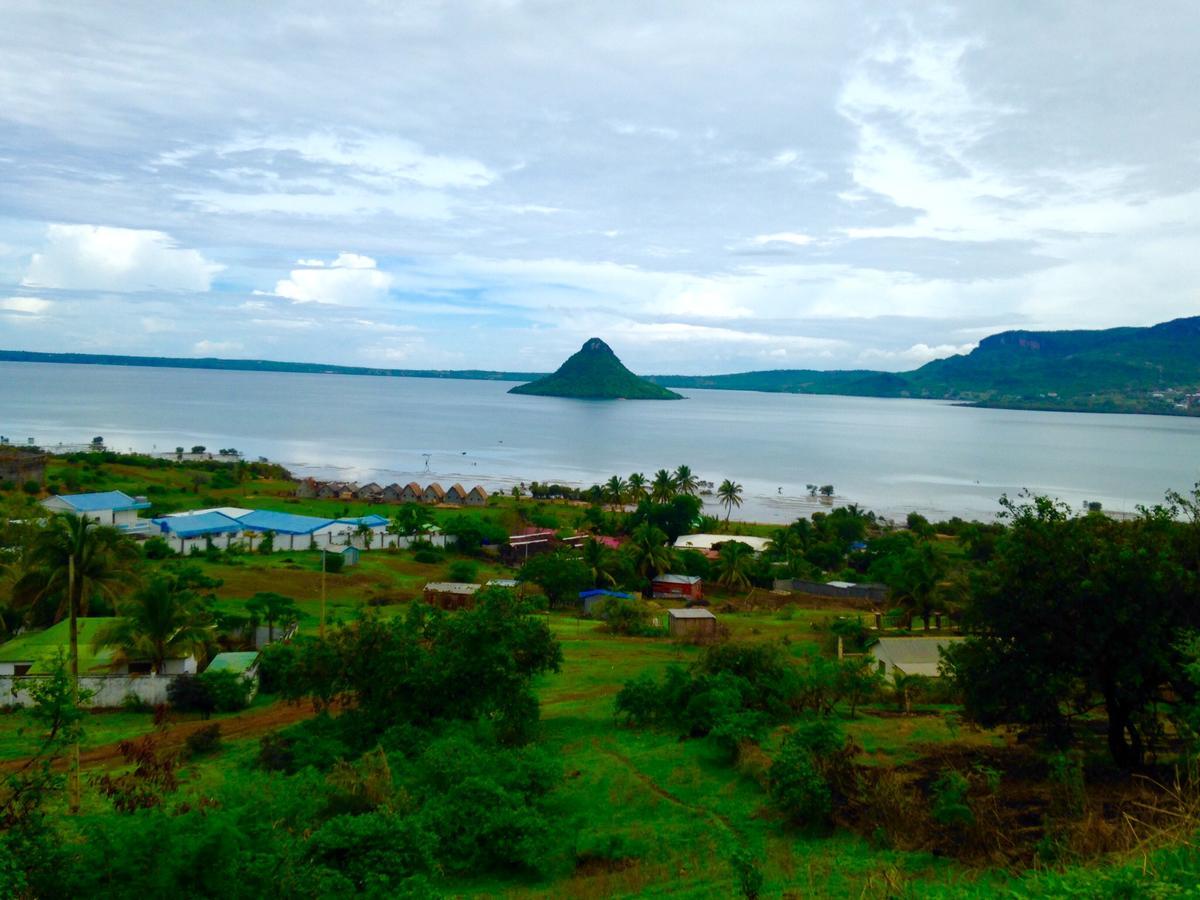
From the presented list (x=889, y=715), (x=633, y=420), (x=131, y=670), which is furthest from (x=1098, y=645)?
(x=633, y=420)

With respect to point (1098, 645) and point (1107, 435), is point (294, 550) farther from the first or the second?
point (1107, 435)

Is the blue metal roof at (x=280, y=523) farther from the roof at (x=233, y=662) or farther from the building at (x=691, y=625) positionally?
the building at (x=691, y=625)

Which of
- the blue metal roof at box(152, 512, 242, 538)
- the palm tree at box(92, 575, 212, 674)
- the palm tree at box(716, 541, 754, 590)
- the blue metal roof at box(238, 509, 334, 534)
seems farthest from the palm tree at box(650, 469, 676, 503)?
the palm tree at box(92, 575, 212, 674)

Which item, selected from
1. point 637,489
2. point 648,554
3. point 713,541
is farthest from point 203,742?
point 637,489

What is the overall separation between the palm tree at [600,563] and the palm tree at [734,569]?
6.91m

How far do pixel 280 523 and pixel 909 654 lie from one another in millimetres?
35406

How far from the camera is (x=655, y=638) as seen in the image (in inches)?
1171

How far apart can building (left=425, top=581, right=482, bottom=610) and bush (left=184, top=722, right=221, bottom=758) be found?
14.7 meters

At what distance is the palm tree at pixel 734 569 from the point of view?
4403 cm

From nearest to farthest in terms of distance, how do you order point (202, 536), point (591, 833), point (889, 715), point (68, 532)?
point (591, 833) < point (889, 715) < point (68, 532) < point (202, 536)

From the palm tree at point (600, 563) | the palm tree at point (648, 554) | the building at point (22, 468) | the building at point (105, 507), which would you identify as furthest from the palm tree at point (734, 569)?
the building at point (22, 468)

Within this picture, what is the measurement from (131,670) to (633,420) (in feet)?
574

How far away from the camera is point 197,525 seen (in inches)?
1800

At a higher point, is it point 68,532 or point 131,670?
point 68,532
